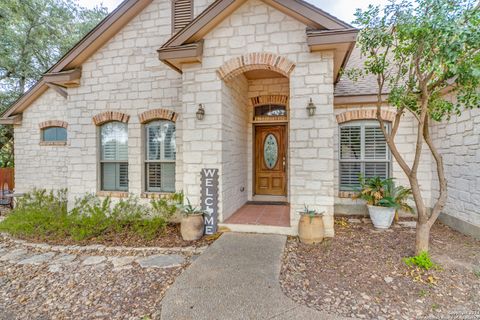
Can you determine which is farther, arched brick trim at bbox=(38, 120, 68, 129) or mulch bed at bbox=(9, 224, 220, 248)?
arched brick trim at bbox=(38, 120, 68, 129)

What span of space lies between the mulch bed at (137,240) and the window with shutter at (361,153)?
379cm

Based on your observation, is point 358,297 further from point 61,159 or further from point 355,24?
point 61,159

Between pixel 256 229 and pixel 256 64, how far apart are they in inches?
123

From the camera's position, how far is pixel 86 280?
11.5ft

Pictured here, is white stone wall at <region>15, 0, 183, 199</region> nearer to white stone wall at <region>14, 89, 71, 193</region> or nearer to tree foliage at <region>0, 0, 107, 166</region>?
white stone wall at <region>14, 89, 71, 193</region>

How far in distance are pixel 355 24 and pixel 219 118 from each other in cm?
270

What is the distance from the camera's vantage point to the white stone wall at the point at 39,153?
8.00 meters

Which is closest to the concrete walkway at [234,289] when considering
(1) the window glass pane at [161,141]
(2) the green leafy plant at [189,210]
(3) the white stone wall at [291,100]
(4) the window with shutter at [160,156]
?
(2) the green leafy plant at [189,210]

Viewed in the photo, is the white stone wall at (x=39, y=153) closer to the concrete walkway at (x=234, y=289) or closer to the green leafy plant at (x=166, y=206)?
the green leafy plant at (x=166, y=206)

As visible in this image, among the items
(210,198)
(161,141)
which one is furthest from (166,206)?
(161,141)

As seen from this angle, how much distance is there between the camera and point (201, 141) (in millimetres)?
4855

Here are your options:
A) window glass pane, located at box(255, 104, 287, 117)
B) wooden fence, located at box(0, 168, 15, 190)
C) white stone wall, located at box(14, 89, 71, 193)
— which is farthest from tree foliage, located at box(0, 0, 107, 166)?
window glass pane, located at box(255, 104, 287, 117)

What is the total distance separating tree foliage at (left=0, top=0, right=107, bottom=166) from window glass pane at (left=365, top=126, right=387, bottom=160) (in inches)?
495

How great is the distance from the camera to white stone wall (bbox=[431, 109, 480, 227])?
4.54 m
